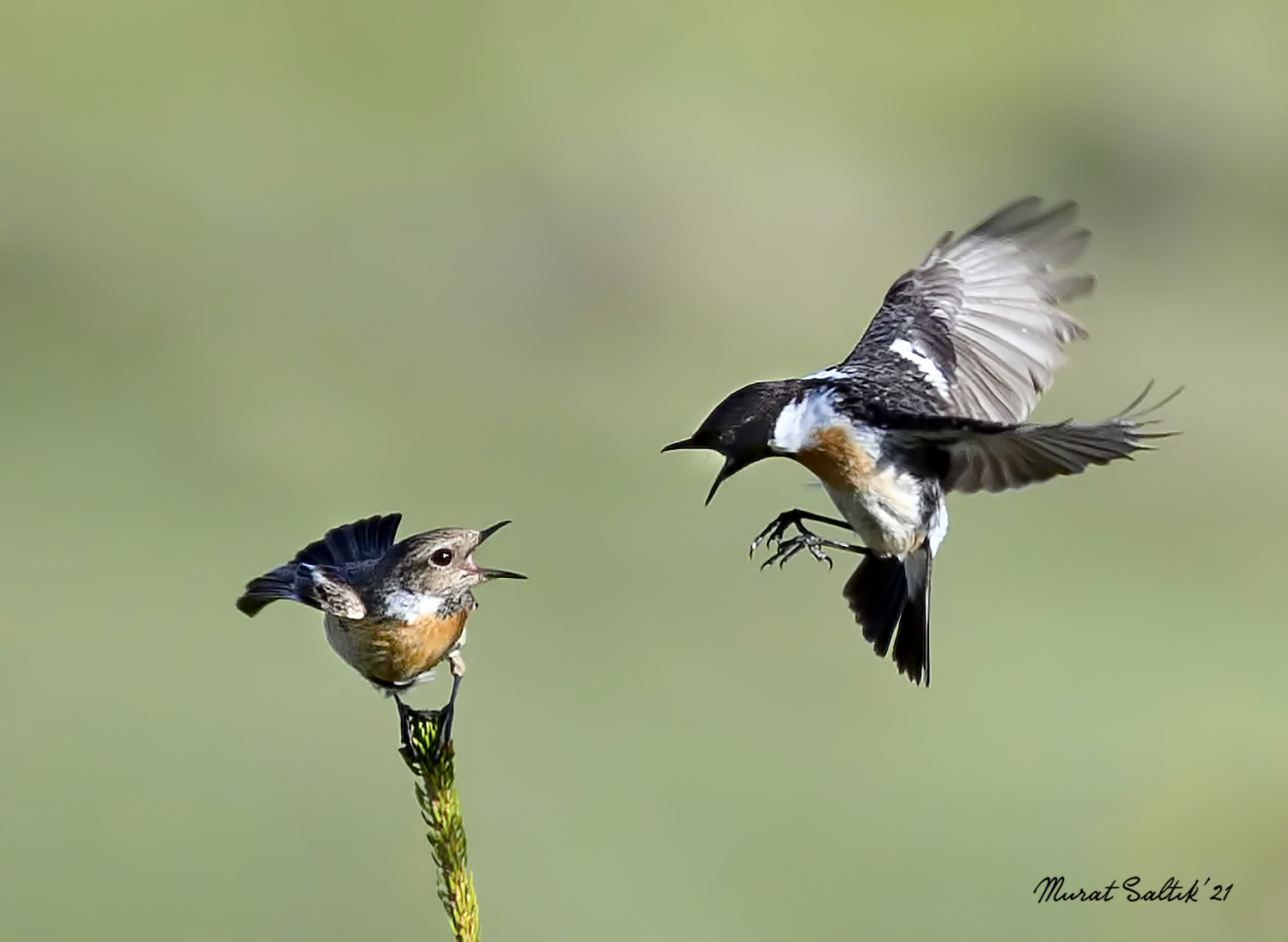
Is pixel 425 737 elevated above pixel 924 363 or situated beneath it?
situated beneath

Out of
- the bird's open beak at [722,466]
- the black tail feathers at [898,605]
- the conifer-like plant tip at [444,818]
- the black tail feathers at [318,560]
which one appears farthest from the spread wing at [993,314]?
the conifer-like plant tip at [444,818]

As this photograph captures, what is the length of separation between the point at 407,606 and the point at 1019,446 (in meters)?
1.66

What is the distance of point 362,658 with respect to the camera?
4023 millimetres

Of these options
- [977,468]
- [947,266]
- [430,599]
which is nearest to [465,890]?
[430,599]

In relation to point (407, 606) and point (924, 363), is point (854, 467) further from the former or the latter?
point (407, 606)

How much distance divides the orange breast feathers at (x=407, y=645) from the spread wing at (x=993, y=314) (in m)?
1.55

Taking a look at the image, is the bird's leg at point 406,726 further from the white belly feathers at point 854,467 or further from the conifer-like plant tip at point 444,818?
the white belly feathers at point 854,467

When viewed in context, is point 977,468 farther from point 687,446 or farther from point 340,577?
point 340,577

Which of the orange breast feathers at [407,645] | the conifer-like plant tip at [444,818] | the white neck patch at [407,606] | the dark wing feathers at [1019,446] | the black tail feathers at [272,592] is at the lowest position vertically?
the conifer-like plant tip at [444,818]

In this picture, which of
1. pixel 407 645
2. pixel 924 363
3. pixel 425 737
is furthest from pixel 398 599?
pixel 924 363

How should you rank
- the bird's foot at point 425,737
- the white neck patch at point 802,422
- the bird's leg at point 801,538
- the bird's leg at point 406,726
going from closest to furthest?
the bird's foot at point 425,737, the bird's leg at point 406,726, the white neck patch at point 802,422, the bird's leg at point 801,538

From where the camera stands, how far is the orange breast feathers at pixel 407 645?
3.88m

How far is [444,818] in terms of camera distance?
9.75ft

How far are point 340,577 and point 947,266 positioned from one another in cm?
262
